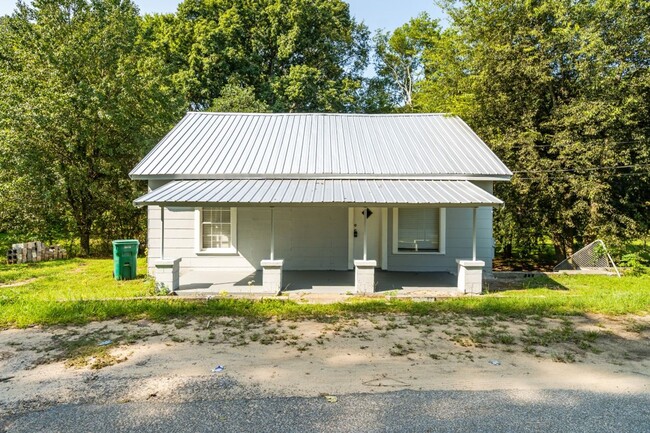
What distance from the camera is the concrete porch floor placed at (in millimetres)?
7879

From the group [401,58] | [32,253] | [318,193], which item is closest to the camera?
[318,193]

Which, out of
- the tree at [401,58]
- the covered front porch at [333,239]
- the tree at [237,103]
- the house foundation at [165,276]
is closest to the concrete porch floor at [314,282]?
the covered front porch at [333,239]

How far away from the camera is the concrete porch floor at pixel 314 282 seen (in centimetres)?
788

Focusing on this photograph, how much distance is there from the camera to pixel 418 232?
33.2ft

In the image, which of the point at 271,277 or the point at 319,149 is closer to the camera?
the point at 271,277

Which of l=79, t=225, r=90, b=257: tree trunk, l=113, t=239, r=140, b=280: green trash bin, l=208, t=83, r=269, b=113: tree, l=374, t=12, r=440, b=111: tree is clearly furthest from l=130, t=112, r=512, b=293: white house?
l=374, t=12, r=440, b=111: tree

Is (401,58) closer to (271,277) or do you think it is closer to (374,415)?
(271,277)

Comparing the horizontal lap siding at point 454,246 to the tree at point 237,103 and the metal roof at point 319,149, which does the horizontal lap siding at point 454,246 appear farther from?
the tree at point 237,103

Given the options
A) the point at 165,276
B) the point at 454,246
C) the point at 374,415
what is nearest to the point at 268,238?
the point at 165,276

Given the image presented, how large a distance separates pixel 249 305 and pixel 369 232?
14.6 feet

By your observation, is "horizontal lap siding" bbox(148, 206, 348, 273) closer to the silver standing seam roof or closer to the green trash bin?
the green trash bin

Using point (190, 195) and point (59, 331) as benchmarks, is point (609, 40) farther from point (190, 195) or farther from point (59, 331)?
point (59, 331)

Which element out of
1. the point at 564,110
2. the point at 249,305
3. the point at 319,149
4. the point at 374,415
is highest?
the point at 564,110

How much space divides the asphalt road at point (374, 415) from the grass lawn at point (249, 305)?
9.22 ft
